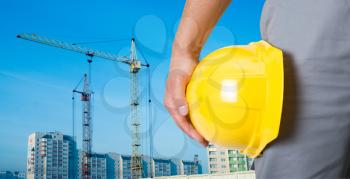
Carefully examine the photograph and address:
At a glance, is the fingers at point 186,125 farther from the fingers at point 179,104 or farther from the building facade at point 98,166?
the building facade at point 98,166

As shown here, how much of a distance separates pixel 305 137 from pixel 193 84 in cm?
25

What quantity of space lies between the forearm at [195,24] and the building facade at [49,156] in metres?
66.1

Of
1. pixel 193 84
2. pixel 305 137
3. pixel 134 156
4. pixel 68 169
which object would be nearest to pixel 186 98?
pixel 193 84

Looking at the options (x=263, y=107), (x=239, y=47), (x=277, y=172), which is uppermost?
A: (x=239, y=47)

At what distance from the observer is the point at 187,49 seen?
3.15ft

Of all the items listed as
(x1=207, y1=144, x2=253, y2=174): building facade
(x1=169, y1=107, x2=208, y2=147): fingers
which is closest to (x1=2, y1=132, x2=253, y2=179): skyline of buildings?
(x1=207, y1=144, x2=253, y2=174): building facade

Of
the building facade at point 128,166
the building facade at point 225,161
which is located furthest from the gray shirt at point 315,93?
the building facade at point 128,166

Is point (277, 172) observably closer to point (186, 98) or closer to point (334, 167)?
point (334, 167)

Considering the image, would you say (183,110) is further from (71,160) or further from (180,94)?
(71,160)

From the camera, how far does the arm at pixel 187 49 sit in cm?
92

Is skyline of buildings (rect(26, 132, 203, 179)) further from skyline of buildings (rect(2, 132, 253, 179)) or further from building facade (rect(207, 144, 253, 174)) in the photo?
building facade (rect(207, 144, 253, 174))

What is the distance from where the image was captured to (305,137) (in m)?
0.78

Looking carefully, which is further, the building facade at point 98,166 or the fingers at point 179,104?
the building facade at point 98,166

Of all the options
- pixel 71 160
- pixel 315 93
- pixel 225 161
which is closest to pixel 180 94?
pixel 315 93
